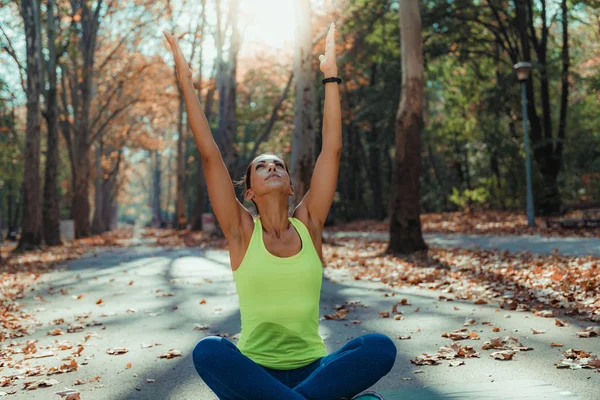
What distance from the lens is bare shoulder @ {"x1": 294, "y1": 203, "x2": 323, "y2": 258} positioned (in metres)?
3.35

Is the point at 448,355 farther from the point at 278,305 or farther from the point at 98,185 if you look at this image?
the point at 98,185

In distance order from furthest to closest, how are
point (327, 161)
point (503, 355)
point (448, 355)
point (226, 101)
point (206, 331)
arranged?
point (226, 101)
point (206, 331)
point (448, 355)
point (503, 355)
point (327, 161)

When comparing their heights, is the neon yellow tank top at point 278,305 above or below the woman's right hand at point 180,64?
below

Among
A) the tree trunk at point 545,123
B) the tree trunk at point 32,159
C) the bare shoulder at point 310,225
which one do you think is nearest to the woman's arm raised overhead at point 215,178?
the bare shoulder at point 310,225

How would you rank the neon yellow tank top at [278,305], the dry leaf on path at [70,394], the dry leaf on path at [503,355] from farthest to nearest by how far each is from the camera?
the dry leaf on path at [503,355]
the dry leaf on path at [70,394]
the neon yellow tank top at [278,305]

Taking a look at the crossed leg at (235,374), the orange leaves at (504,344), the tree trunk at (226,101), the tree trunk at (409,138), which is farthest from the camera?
the tree trunk at (226,101)

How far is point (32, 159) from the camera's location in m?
20.2

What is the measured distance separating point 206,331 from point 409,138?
27.3 ft

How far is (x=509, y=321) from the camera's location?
6.57 m

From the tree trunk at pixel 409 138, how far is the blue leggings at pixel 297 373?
36.1ft

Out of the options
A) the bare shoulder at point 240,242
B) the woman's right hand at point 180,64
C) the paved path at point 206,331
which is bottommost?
the paved path at point 206,331

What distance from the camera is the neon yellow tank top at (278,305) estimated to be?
296cm

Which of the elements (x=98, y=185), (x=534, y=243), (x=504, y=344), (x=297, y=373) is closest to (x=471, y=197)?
(x=534, y=243)

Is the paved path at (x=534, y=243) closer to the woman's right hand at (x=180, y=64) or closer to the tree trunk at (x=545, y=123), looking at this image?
the tree trunk at (x=545, y=123)
